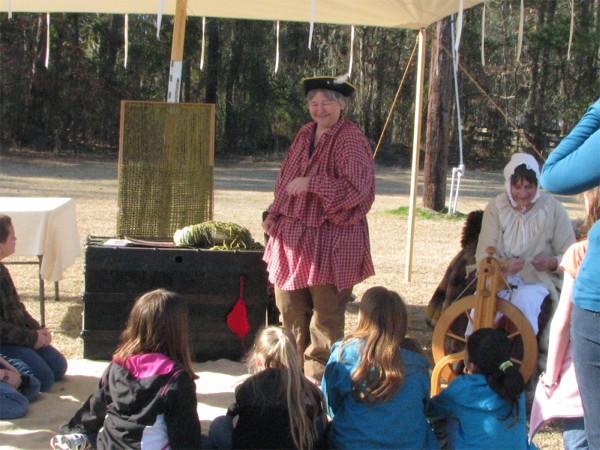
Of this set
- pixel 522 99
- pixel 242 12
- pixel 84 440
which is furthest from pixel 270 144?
pixel 84 440

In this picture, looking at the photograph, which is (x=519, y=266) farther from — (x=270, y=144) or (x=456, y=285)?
(x=270, y=144)

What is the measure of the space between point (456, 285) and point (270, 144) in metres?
20.0

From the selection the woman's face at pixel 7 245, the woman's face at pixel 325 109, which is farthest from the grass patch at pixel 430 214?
the woman's face at pixel 7 245

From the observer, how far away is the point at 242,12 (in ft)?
21.4

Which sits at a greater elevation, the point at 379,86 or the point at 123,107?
the point at 379,86

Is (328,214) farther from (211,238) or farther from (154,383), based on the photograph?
(154,383)

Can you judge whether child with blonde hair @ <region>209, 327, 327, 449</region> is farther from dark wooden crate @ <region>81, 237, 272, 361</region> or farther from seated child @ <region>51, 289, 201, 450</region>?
dark wooden crate @ <region>81, 237, 272, 361</region>

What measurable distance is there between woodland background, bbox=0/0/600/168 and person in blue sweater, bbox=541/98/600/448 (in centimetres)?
2153

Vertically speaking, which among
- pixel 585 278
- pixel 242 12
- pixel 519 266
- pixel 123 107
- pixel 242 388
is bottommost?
pixel 242 388

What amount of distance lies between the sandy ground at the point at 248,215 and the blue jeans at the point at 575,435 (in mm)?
1089

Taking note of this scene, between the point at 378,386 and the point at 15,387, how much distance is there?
1.87 meters

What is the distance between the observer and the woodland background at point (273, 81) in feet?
74.3

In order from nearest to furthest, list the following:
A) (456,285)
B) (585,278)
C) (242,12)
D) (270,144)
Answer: (585,278)
(456,285)
(242,12)
(270,144)

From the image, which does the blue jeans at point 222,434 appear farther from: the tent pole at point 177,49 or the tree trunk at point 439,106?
the tree trunk at point 439,106
